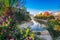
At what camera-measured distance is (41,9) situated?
15.3 ft

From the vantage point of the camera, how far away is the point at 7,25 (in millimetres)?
3990

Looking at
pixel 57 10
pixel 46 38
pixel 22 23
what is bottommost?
pixel 46 38

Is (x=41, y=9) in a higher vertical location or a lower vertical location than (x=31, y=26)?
higher

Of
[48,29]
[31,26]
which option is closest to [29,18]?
[31,26]

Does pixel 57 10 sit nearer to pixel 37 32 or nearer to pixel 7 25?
pixel 37 32

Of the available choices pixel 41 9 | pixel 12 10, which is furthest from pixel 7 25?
pixel 41 9

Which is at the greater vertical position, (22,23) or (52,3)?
(52,3)

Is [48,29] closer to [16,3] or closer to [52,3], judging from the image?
[52,3]

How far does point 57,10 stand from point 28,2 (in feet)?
2.00

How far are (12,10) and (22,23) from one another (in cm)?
34

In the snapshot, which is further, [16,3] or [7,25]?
[16,3]

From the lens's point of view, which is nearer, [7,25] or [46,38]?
[7,25]

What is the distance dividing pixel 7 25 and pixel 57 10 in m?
1.17

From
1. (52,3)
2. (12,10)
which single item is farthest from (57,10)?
(12,10)
